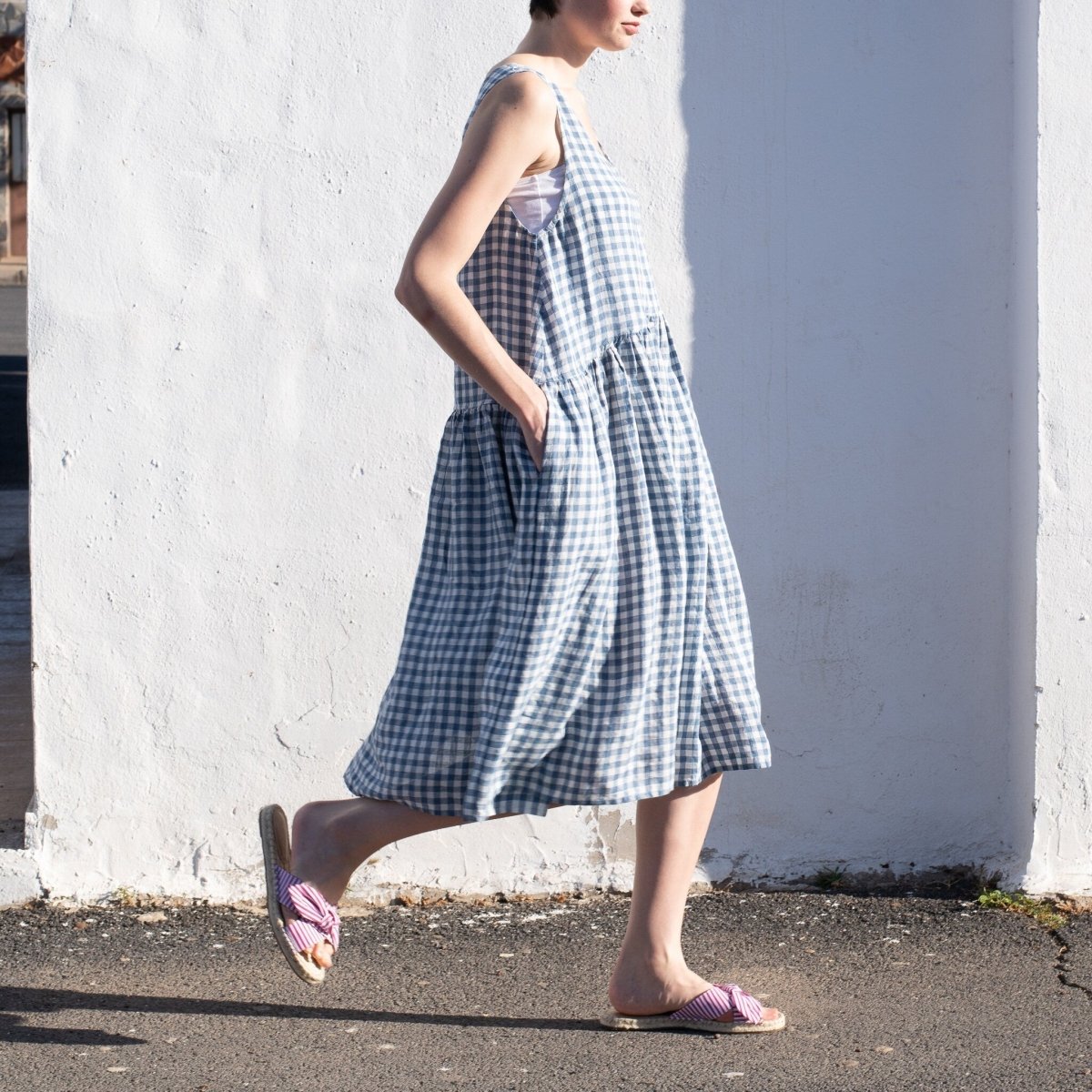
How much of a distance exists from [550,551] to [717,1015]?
918 mm

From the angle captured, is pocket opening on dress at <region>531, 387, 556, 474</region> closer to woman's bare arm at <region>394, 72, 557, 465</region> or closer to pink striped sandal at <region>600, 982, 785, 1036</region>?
woman's bare arm at <region>394, 72, 557, 465</region>

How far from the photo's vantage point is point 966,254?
365 cm

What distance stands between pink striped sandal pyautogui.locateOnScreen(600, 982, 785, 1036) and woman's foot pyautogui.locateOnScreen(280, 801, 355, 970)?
608 mm

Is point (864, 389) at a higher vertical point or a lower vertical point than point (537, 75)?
lower

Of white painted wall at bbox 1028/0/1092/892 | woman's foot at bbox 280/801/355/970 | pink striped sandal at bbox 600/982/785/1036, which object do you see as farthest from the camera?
white painted wall at bbox 1028/0/1092/892

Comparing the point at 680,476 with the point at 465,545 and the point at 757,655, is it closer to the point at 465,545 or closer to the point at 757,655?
the point at 465,545

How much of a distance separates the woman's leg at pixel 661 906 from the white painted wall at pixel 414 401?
0.82 meters

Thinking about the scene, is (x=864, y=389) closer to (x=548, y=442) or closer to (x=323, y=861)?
(x=548, y=442)

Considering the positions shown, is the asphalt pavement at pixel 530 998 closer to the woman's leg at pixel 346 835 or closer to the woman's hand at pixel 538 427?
the woman's leg at pixel 346 835

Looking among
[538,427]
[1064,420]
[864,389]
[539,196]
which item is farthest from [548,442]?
[1064,420]

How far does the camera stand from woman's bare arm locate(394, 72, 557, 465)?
2.51 metres

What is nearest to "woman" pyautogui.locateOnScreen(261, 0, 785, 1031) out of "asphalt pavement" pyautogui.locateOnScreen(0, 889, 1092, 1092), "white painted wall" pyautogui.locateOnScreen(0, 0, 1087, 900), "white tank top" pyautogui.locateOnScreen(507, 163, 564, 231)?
"white tank top" pyautogui.locateOnScreen(507, 163, 564, 231)

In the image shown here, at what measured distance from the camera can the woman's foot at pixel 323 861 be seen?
2.74 meters

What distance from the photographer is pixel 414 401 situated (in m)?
3.57
